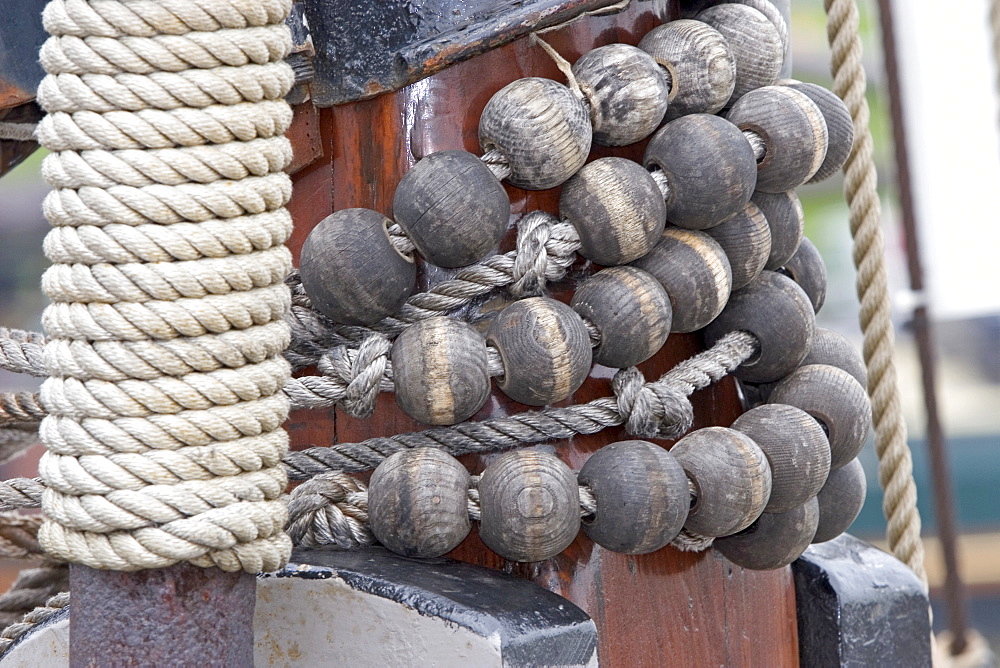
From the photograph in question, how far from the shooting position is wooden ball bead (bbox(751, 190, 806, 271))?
0.87 metres

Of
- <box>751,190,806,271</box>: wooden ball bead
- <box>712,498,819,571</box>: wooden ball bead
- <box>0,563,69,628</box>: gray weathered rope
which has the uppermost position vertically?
<box>751,190,806,271</box>: wooden ball bead

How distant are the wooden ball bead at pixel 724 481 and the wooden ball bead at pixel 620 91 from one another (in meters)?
0.22

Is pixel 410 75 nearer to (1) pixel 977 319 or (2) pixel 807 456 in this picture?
(2) pixel 807 456

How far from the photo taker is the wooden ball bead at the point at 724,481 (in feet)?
2.51

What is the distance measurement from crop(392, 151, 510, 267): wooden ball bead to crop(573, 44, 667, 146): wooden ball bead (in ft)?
0.32

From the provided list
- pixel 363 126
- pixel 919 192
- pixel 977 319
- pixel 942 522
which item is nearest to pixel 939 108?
pixel 919 192

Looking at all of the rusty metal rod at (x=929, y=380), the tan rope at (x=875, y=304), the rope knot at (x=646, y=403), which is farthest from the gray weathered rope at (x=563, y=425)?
the rusty metal rod at (x=929, y=380)

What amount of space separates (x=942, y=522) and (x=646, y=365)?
1.90 m

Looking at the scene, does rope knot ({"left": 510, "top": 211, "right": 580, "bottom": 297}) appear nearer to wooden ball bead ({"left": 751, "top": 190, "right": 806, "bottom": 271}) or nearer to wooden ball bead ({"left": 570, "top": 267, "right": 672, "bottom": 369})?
wooden ball bead ({"left": 570, "top": 267, "right": 672, "bottom": 369})

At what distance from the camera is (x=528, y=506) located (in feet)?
2.29

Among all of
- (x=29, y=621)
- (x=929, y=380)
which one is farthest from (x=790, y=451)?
(x=929, y=380)

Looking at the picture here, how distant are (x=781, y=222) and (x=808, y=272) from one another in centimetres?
9

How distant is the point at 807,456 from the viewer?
81 cm

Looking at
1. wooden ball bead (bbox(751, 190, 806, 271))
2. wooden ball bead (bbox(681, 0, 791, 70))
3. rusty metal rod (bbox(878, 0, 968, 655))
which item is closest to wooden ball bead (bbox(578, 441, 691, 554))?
wooden ball bead (bbox(751, 190, 806, 271))
